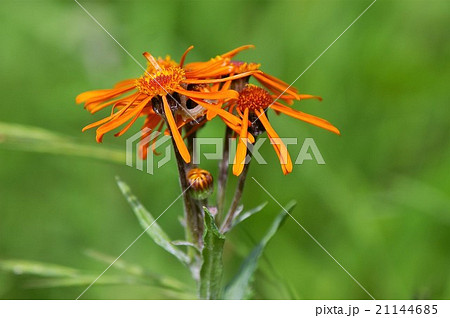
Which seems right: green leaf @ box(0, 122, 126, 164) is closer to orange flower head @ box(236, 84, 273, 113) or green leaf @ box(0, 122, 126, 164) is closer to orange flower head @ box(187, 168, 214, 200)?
orange flower head @ box(187, 168, 214, 200)

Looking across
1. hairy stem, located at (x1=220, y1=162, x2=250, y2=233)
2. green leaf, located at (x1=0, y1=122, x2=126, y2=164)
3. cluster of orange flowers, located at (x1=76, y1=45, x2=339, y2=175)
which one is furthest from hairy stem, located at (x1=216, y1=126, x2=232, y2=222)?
green leaf, located at (x1=0, y1=122, x2=126, y2=164)

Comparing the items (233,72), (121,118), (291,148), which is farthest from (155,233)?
(291,148)

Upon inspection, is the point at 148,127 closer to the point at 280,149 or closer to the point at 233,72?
the point at 233,72

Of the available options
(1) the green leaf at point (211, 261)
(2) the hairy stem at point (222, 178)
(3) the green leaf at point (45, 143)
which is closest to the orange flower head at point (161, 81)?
(2) the hairy stem at point (222, 178)

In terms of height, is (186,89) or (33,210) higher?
(33,210)

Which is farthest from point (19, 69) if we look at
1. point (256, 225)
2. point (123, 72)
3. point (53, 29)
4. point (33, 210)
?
point (256, 225)

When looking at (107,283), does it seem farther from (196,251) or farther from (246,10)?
(246,10)
